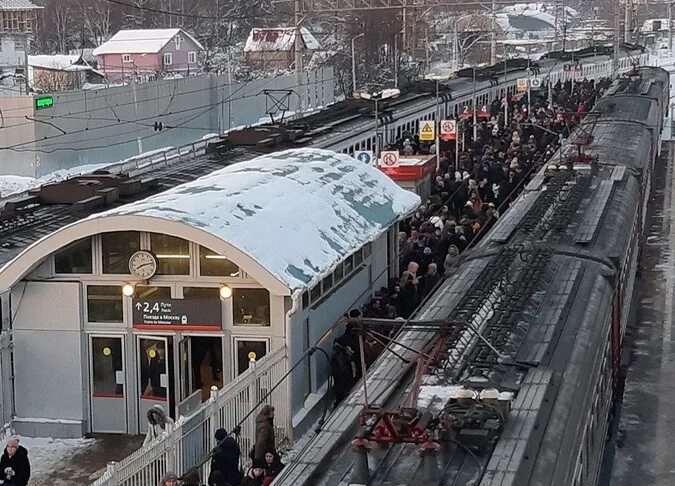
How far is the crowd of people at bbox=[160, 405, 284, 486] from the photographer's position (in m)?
9.93

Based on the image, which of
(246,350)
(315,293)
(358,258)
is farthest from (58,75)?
(246,350)

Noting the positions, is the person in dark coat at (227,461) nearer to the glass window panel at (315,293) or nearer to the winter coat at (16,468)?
the winter coat at (16,468)

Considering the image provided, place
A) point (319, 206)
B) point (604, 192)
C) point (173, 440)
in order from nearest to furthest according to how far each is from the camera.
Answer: point (173, 440)
point (319, 206)
point (604, 192)

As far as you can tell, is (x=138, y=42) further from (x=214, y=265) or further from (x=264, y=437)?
(x=264, y=437)

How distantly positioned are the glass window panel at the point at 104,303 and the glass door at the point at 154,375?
1.24 feet

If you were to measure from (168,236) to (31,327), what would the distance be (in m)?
1.71

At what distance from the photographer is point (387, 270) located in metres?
17.9

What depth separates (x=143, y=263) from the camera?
1309cm

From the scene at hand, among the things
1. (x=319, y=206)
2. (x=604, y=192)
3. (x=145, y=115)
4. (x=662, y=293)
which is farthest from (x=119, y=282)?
(x=145, y=115)

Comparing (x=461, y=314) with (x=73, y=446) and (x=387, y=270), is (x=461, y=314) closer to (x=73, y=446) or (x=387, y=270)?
(x=73, y=446)

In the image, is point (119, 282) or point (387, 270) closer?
point (119, 282)

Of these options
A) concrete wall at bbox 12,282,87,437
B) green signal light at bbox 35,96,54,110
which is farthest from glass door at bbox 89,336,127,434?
green signal light at bbox 35,96,54,110

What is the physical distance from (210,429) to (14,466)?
1778mm

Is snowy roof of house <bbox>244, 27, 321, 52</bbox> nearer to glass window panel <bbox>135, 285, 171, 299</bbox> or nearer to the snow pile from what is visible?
the snow pile
